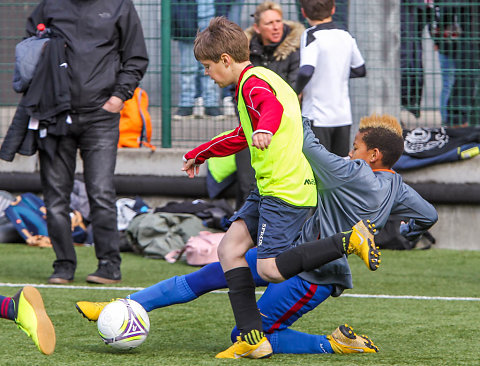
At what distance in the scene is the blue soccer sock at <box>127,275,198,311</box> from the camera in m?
4.64

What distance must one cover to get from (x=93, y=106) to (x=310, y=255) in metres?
2.78

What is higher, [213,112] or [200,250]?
[213,112]

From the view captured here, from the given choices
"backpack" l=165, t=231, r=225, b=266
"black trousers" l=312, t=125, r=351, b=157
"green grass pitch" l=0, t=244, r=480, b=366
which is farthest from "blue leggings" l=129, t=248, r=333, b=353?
"black trousers" l=312, t=125, r=351, b=157

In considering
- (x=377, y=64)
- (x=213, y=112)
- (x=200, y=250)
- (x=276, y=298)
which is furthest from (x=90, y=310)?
(x=377, y=64)

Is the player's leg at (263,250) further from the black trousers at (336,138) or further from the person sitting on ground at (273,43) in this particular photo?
the person sitting on ground at (273,43)

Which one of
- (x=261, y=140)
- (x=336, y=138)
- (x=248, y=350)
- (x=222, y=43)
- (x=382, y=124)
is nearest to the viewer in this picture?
(x=261, y=140)

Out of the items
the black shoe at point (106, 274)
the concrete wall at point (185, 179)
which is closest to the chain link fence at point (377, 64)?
the concrete wall at point (185, 179)

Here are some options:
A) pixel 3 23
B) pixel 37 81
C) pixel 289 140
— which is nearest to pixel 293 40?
pixel 37 81

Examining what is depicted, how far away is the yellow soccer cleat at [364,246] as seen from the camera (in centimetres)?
410

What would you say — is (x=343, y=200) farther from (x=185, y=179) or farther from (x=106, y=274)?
(x=185, y=179)

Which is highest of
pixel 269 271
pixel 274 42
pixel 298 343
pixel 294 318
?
pixel 274 42

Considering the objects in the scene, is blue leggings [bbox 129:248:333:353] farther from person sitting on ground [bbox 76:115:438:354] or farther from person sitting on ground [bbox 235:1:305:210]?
person sitting on ground [bbox 235:1:305:210]

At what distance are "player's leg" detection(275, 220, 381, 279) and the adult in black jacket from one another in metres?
2.60

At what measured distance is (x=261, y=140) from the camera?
13.2 feet
